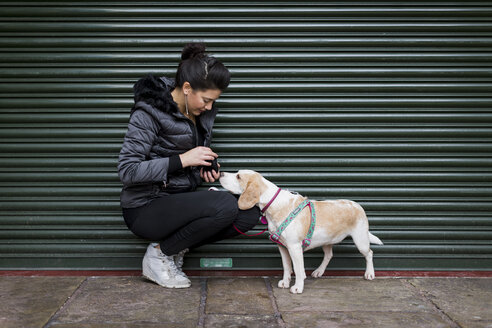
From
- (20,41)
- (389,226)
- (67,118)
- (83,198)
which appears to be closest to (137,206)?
(83,198)

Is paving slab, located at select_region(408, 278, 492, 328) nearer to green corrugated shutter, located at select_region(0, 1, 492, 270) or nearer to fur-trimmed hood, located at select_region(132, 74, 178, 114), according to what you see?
green corrugated shutter, located at select_region(0, 1, 492, 270)

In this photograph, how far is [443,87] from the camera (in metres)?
3.94

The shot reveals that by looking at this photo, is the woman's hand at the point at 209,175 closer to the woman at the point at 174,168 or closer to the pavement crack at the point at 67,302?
the woman at the point at 174,168

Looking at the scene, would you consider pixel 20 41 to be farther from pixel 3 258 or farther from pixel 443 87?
pixel 443 87

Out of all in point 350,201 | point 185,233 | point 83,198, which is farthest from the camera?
point 83,198

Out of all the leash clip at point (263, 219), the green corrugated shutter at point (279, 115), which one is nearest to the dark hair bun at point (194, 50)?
the green corrugated shutter at point (279, 115)

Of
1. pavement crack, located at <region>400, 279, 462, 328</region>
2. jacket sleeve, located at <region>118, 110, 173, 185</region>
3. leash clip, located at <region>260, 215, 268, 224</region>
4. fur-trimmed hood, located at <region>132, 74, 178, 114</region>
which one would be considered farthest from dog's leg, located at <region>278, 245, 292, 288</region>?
fur-trimmed hood, located at <region>132, 74, 178, 114</region>

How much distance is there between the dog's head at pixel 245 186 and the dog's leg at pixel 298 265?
452mm

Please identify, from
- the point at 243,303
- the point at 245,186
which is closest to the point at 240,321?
A: the point at 243,303

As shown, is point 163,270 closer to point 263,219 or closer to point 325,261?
point 263,219

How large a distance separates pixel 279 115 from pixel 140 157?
1302 millimetres

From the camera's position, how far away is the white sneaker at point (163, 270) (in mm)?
3479

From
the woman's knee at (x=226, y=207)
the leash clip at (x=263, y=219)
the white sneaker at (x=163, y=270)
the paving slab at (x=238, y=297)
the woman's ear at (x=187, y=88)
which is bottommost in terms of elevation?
the paving slab at (x=238, y=297)
